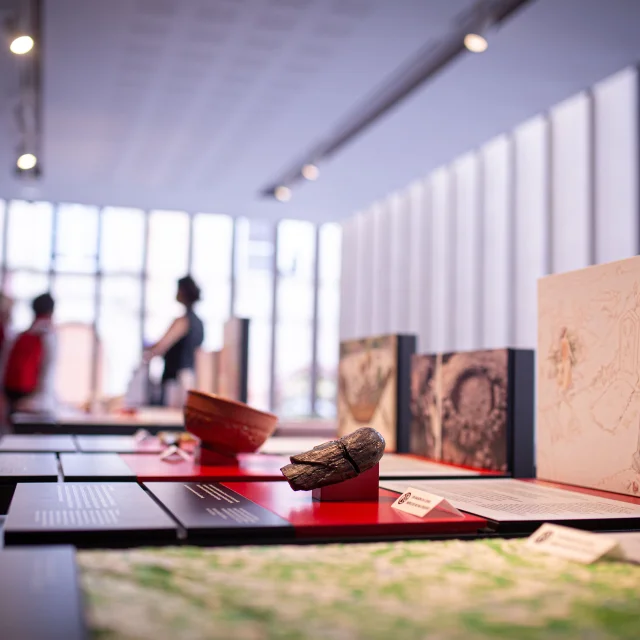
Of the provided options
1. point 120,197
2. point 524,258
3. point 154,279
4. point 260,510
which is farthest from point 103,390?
point 260,510

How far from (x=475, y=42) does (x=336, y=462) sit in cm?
390

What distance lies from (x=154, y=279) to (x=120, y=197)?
→ 151cm

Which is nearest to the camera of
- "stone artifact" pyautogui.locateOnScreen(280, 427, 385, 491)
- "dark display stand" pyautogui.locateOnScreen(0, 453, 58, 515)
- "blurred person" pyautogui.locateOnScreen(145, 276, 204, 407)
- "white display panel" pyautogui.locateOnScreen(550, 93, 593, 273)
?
"stone artifact" pyautogui.locateOnScreen(280, 427, 385, 491)

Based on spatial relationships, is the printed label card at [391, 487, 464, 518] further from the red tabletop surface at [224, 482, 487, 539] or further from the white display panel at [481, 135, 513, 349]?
the white display panel at [481, 135, 513, 349]

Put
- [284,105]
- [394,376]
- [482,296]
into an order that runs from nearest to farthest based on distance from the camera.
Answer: [394,376] → [284,105] → [482,296]

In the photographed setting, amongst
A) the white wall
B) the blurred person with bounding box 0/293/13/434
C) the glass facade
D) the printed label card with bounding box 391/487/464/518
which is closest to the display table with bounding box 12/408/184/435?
the blurred person with bounding box 0/293/13/434

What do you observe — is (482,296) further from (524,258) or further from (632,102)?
(632,102)

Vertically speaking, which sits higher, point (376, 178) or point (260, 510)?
point (376, 178)

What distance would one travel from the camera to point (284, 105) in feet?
20.4

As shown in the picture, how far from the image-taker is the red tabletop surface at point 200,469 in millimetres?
1703

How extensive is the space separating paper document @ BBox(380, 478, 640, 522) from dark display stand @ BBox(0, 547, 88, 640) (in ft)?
2.09

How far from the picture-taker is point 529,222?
269 inches

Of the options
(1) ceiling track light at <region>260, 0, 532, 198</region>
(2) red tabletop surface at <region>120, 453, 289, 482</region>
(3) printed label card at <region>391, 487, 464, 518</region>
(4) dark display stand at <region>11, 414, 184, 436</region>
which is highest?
(1) ceiling track light at <region>260, 0, 532, 198</region>

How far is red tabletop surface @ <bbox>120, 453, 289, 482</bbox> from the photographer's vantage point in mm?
1703
